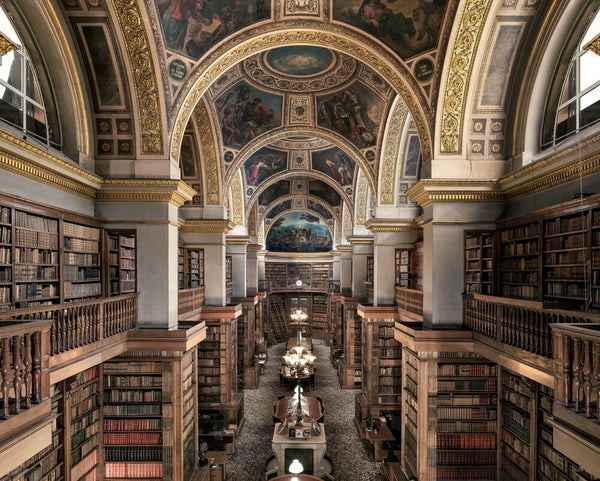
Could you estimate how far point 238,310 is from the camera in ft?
49.1

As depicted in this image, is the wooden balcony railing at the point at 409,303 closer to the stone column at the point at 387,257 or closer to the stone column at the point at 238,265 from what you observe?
the stone column at the point at 387,257

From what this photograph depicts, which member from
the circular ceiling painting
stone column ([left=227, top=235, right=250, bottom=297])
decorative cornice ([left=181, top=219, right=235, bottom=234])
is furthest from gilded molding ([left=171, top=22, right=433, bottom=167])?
stone column ([left=227, top=235, right=250, bottom=297])

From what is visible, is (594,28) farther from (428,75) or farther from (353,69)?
(353,69)

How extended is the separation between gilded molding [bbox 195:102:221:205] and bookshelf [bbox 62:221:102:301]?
5.91 meters

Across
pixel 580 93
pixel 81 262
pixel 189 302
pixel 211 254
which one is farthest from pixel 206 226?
pixel 580 93

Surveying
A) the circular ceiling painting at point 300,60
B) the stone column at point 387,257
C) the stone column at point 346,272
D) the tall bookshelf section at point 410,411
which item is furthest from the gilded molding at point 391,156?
the stone column at point 346,272

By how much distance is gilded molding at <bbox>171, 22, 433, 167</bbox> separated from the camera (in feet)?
30.4

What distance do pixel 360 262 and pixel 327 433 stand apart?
835cm

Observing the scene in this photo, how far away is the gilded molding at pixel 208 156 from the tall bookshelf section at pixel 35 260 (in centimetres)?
708

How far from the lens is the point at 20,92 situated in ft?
24.2

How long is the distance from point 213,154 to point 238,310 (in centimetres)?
570

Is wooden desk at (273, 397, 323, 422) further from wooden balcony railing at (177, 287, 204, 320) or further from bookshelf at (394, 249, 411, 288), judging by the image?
bookshelf at (394, 249, 411, 288)

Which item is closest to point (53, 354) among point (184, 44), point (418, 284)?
point (184, 44)

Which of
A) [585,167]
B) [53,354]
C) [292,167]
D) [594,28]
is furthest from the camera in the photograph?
[292,167]
